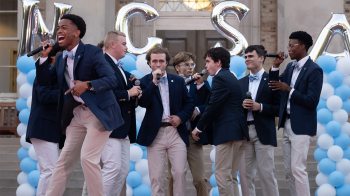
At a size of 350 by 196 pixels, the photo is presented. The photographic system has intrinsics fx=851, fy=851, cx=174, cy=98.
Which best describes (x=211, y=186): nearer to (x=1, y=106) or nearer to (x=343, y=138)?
(x=343, y=138)

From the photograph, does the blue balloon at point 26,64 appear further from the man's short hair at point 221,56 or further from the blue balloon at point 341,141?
the blue balloon at point 341,141

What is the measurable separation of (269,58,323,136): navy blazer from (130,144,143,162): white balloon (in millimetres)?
1961

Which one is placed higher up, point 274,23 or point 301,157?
point 274,23

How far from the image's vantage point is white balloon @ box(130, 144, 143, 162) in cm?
1022

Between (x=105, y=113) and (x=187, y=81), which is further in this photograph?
(x=187, y=81)

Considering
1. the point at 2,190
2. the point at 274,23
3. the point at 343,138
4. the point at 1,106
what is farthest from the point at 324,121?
the point at 1,106

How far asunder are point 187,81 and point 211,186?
165 cm

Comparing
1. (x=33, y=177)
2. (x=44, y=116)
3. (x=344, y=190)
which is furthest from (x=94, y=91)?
(x=344, y=190)

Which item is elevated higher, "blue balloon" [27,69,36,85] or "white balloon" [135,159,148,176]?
"blue balloon" [27,69,36,85]

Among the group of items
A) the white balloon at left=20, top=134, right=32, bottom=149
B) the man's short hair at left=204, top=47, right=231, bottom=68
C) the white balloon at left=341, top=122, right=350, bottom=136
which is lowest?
the white balloon at left=20, top=134, right=32, bottom=149

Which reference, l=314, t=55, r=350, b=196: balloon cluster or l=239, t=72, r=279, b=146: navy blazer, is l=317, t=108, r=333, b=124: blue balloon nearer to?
l=314, t=55, r=350, b=196: balloon cluster

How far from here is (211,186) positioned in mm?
10547

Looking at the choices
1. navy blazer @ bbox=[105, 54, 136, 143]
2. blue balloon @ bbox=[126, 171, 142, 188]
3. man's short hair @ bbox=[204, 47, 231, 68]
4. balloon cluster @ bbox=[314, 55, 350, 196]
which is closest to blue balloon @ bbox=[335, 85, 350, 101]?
balloon cluster @ bbox=[314, 55, 350, 196]

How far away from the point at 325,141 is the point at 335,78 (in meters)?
0.78
